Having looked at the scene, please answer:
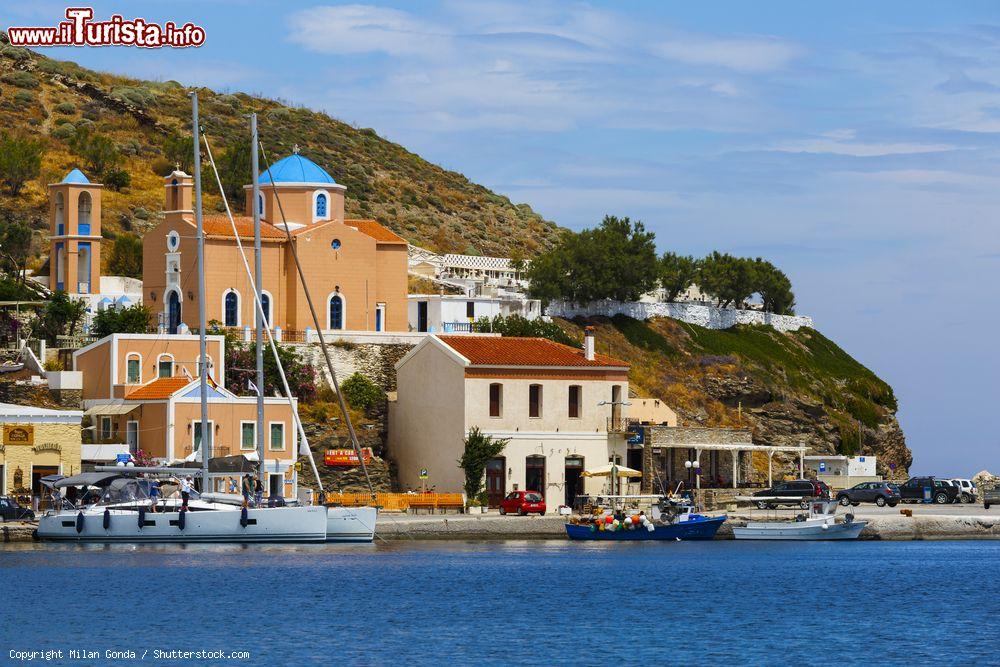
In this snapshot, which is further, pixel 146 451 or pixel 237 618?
pixel 146 451

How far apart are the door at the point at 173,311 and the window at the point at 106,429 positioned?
39.0 ft

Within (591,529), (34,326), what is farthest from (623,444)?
(34,326)

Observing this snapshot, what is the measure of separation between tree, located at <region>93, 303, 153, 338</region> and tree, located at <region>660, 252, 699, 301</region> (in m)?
42.4

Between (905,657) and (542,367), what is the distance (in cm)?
3758

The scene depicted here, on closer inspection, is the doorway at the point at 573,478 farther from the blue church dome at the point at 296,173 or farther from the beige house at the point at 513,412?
the blue church dome at the point at 296,173

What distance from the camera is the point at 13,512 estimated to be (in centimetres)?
6488

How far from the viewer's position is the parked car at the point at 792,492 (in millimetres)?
79188

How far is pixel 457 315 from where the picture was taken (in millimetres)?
97188

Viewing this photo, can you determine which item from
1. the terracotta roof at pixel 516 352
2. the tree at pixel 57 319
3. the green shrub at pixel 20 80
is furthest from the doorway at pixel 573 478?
the green shrub at pixel 20 80

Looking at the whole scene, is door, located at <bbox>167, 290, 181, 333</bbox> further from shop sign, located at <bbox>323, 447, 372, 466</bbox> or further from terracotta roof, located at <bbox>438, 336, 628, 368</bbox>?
terracotta roof, located at <bbox>438, 336, 628, 368</bbox>

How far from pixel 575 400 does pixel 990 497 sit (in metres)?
22.0

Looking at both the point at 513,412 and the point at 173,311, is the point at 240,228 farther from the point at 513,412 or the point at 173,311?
the point at 513,412

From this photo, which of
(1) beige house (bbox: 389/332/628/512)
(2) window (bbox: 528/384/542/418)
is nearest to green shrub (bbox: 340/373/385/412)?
(1) beige house (bbox: 389/332/628/512)

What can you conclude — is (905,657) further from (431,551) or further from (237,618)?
(431,551)
